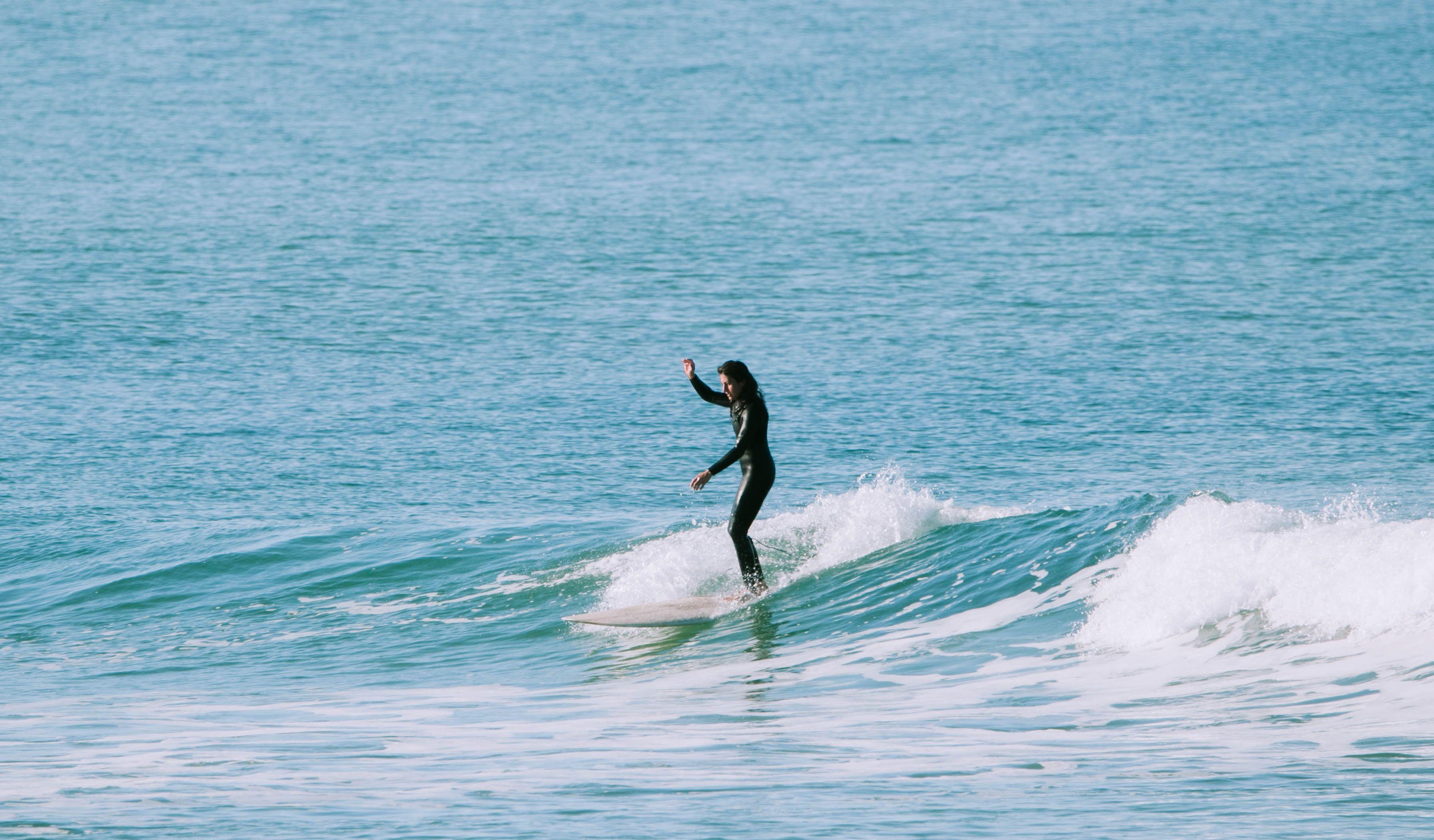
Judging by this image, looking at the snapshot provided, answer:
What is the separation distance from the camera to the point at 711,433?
70.9 feet

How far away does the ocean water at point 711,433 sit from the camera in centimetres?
812

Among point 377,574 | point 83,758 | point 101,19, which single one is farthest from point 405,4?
point 83,758

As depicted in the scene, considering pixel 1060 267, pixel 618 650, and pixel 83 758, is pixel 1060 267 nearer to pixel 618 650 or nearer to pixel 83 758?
pixel 618 650

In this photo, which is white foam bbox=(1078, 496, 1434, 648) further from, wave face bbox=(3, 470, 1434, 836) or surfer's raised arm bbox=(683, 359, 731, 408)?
surfer's raised arm bbox=(683, 359, 731, 408)

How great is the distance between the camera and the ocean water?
8.12 meters

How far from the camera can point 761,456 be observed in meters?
11.8

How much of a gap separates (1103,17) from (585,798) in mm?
57182

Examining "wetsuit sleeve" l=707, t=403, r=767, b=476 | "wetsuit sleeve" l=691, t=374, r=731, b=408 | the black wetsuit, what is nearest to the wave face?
the black wetsuit

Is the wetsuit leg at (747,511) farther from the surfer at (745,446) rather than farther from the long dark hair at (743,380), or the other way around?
the long dark hair at (743,380)

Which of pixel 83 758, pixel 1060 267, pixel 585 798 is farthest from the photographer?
pixel 1060 267

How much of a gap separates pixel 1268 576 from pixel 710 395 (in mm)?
3844

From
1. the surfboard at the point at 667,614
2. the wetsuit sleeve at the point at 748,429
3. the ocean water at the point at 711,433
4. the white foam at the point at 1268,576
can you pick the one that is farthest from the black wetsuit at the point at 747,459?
the white foam at the point at 1268,576

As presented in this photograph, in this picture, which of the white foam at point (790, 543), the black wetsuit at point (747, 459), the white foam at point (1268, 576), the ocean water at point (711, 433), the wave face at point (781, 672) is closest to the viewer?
the wave face at point (781, 672)

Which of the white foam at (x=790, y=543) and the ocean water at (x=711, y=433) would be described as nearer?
the ocean water at (x=711, y=433)
